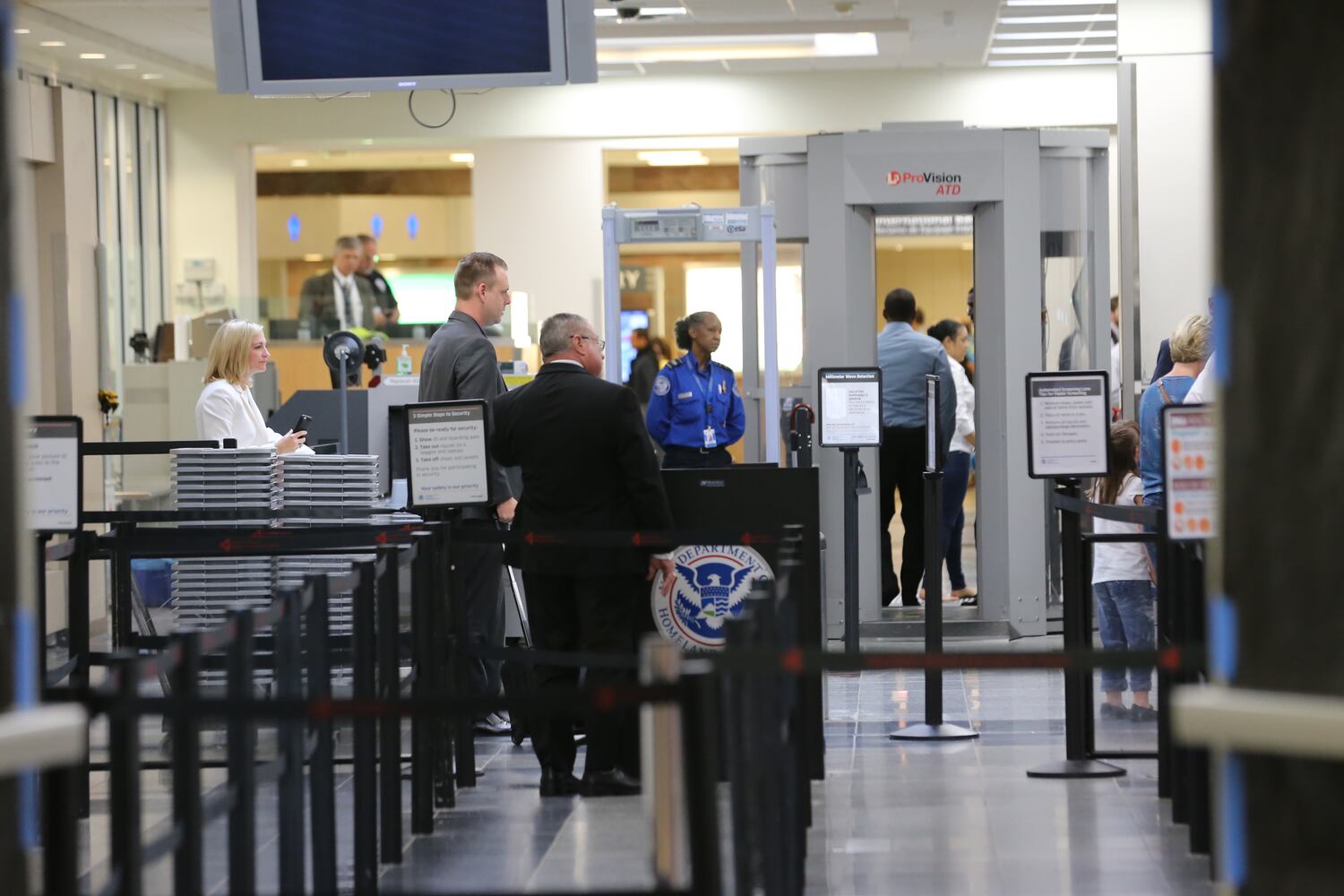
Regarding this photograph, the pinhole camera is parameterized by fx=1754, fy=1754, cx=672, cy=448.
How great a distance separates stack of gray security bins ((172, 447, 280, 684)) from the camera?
6266mm

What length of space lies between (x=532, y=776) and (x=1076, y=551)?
6.37 feet

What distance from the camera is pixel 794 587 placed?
14.9ft

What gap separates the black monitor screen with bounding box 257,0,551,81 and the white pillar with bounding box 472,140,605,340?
886 centimetres

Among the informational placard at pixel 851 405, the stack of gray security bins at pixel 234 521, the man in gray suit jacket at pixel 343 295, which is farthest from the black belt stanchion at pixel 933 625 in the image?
the man in gray suit jacket at pixel 343 295

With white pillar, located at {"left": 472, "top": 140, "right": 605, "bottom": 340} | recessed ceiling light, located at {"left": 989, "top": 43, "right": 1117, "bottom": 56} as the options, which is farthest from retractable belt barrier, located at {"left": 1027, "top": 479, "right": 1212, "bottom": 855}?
white pillar, located at {"left": 472, "top": 140, "right": 605, "bottom": 340}

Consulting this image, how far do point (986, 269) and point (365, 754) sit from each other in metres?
5.42

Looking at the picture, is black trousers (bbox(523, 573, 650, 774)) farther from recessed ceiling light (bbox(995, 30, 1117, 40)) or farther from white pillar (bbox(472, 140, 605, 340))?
white pillar (bbox(472, 140, 605, 340))

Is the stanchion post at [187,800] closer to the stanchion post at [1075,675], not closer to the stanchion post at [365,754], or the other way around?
the stanchion post at [365,754]

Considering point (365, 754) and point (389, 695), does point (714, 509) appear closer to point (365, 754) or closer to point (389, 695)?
point (389, 695)

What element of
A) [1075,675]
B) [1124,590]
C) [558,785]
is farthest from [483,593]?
[1124,590]

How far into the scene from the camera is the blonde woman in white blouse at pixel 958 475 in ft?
31.6

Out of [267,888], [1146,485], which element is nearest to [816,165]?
[1146,485]

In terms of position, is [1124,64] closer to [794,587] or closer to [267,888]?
[794,587]

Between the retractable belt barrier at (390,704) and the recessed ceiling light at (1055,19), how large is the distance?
7888 mm
